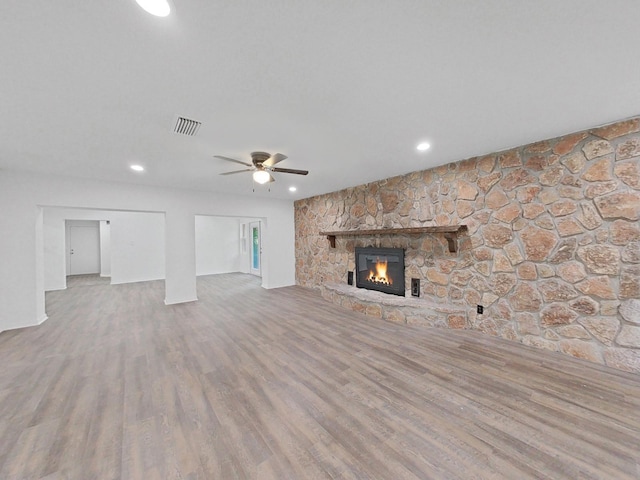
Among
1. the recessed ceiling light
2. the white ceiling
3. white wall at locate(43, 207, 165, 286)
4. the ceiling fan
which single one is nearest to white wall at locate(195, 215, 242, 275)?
white wall at locate(43, 207, 165, 286)

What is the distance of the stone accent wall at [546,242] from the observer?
2.42 metres

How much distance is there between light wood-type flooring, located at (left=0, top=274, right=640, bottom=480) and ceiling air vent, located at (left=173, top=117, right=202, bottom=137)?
245 centimetres

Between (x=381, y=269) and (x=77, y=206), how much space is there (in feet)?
18.2

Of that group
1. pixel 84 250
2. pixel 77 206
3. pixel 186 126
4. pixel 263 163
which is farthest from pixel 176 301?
pixel 84 250

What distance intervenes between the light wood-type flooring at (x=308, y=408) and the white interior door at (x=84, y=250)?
749 cm

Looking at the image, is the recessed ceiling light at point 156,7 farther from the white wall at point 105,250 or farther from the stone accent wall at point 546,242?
the white wall at point 105,250

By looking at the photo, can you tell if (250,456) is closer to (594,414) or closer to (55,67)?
(594,414)

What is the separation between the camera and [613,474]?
4.48 ft


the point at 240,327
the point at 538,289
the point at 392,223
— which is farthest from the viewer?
the point at 392,223

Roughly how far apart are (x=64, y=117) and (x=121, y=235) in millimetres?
6825

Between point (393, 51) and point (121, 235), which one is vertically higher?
point (393, 51)

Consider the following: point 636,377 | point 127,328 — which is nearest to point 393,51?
point 636,377

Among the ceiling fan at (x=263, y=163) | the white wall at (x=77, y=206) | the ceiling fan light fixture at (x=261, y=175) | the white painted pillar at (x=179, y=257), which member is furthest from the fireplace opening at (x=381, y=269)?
the white painted pillar at (x=179, y=257)

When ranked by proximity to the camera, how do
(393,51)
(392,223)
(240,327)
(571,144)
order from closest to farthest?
(393,51) → (571,144) → (240,327) → (392,223)
